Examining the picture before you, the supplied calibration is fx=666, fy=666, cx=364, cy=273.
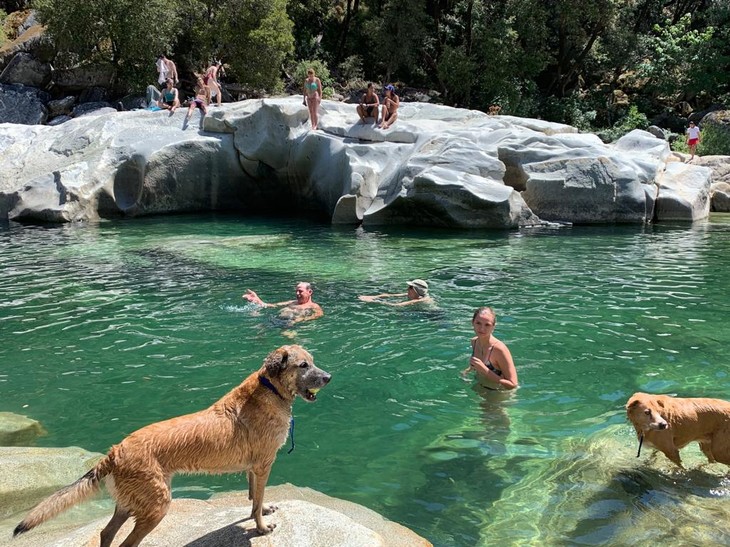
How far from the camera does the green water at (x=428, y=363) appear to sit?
5.00 metres

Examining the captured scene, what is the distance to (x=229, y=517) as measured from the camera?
4.10 meters

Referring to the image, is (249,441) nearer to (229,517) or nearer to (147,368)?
(229,517)

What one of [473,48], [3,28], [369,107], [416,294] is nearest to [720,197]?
[369,107]

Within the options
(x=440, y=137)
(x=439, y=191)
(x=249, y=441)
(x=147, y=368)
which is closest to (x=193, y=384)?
(x=147, y=368)

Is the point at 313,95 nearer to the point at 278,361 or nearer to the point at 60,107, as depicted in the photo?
the point at 60,107

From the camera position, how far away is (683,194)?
19547 millimetres

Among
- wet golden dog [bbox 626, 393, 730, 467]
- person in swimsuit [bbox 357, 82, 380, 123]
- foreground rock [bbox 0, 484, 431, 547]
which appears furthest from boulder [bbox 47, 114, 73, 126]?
wet golden dog [bbox 626, 393, 730, 467]

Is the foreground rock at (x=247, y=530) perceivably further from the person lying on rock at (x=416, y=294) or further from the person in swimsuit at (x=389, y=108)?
the person in swimsuit at (x=389, y=108)

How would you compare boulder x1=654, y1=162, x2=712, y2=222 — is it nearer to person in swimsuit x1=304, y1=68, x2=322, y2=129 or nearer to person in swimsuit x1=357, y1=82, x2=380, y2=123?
person in swimsuit x1=357, y1=82, x2=380, y2=123

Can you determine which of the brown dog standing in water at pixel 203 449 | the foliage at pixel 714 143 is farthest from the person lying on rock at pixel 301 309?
the foliage at pixel 714 143

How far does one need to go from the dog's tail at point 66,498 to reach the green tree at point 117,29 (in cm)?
2951

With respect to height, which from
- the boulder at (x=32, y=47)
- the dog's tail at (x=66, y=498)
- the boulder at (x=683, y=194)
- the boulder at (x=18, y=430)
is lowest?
the boulder at (x=18, y=430)

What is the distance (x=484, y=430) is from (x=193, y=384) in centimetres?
323

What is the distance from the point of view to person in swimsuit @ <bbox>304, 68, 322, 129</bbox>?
2088 centimetres
